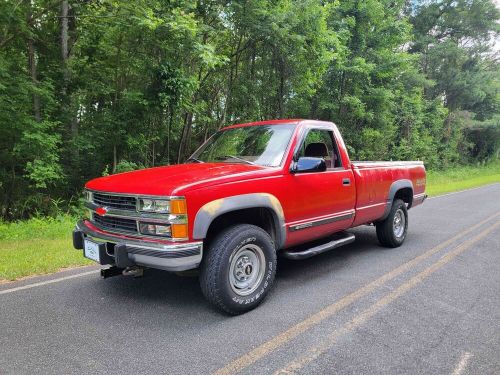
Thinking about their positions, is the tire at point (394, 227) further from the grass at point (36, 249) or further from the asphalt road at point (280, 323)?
the grass at point (36, 249)

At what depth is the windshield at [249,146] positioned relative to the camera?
471 centimetres

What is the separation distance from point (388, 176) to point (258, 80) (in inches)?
440

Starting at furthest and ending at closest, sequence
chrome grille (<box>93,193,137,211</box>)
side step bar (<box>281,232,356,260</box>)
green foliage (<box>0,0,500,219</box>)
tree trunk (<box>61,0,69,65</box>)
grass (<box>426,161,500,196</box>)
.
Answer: grass (<box>426,161,500,196</box>)
tree trunk (<box>61,0,69,65</box>)
green foliage (<box>0,0,500,219</box>)
side step bar (<box>281,232,356,260</box>)
chrome grille (<box>93,193,137,211</box>)

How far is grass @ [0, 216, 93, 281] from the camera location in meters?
5.35

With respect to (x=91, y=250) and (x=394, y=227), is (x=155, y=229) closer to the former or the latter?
(x=91, y=250)

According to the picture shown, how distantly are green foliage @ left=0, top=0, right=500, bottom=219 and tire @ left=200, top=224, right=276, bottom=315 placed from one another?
6377 mm

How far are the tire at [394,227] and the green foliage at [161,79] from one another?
5.72 metres

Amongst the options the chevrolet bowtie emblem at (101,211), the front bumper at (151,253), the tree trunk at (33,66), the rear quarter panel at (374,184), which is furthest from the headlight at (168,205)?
the tree trunk at (33,66)

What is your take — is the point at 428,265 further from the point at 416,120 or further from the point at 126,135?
the point at 416,120

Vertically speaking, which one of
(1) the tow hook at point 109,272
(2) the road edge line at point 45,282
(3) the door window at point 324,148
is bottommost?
(2) the road edge line at point 45,282

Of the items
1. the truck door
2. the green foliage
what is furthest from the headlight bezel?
the green foliage

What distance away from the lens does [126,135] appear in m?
12.0

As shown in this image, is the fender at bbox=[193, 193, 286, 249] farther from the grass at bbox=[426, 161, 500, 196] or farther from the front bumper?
the grass at bbox=[426, 161, 500, 196]

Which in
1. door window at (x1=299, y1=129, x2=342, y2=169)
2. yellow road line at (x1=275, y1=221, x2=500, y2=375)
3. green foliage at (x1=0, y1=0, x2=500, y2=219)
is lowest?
yellow road line at (x1=275, y1=221, x2=500, y2=375)
